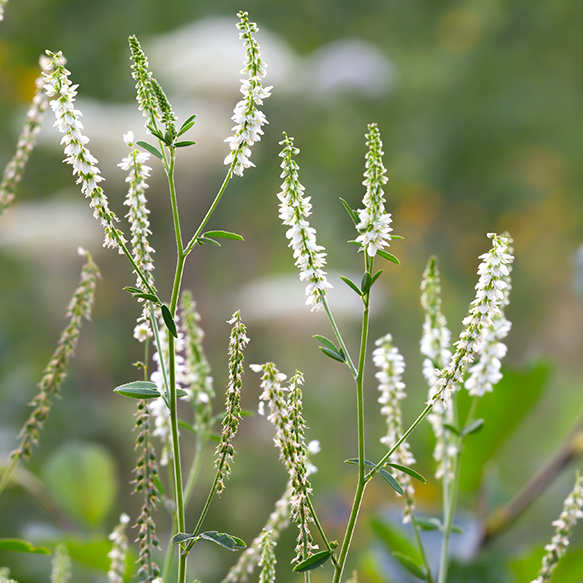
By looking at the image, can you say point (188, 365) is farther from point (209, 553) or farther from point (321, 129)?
point (321, 129)

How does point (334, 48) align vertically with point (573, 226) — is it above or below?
above

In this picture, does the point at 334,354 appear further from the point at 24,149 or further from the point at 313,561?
the point at 24,149

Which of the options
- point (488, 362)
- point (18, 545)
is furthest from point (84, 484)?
point (488, 362)

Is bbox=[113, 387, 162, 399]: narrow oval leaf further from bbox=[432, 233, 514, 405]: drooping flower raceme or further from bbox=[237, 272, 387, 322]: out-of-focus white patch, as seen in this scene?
bbox=[237, 272, 387, 322]: out-of-focus white patch

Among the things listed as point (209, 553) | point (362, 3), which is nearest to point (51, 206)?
point (209, 553)

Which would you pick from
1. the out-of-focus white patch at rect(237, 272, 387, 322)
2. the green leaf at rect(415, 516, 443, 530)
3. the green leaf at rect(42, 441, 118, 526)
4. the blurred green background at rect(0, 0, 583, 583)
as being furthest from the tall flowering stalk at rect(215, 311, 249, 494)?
the out-of-focus white patch at rect(237, 272, 387, 322)

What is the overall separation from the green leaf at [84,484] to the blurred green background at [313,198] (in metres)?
0.62

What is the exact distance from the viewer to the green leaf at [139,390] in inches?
7.0

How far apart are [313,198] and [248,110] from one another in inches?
97.5

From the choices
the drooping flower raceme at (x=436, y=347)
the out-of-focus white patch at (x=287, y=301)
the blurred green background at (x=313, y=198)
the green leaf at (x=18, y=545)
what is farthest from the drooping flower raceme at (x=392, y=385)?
the out-of-focus white patch at (x=287, y=301)

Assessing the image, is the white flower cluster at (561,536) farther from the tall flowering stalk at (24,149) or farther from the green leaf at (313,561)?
the tall flowering stalk at (24,149)

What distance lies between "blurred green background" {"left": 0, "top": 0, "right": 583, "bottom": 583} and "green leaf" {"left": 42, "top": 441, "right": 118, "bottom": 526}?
62cm

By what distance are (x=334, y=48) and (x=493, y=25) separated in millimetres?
717

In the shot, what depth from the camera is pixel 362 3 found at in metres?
2.79
